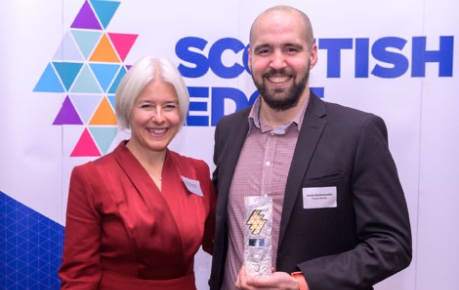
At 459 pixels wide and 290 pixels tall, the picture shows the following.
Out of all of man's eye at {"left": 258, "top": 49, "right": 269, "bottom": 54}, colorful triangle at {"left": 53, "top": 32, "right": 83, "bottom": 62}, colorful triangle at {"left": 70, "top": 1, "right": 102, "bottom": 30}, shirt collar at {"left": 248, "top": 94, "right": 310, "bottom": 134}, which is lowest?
shirt collar at {"left": 248, "top": 94, "right": 310, "bottom": 134}

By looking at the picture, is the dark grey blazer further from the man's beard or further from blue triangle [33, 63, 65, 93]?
blue triangle [33, 63, 65, 93]

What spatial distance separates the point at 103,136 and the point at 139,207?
805 millimetres

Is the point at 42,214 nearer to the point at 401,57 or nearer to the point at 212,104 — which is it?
the point at 212,104

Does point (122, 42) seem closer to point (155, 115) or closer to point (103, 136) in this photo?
point (103, 136)

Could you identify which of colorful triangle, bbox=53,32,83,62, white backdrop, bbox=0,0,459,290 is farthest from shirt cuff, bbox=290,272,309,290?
colorful triangle, bbox=53,32,83,62

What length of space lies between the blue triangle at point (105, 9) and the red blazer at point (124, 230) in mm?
857

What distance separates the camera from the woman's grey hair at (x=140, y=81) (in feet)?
5.30

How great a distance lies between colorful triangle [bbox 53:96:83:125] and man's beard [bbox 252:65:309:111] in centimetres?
100

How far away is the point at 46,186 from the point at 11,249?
1.05 ft

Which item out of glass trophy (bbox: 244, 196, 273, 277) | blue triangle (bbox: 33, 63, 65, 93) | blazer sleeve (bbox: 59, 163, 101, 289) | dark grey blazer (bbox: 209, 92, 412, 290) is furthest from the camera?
blue triangle (bbox: 33, 63, 65, 93)

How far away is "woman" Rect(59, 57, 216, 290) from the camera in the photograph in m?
1.56

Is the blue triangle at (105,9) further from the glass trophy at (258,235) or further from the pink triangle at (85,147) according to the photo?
the glass trophy at (258,235)

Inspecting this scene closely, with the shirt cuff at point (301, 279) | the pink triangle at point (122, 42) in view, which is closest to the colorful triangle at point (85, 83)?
the pink triangle at point (122, 42)

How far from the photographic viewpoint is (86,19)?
88.2 inches
